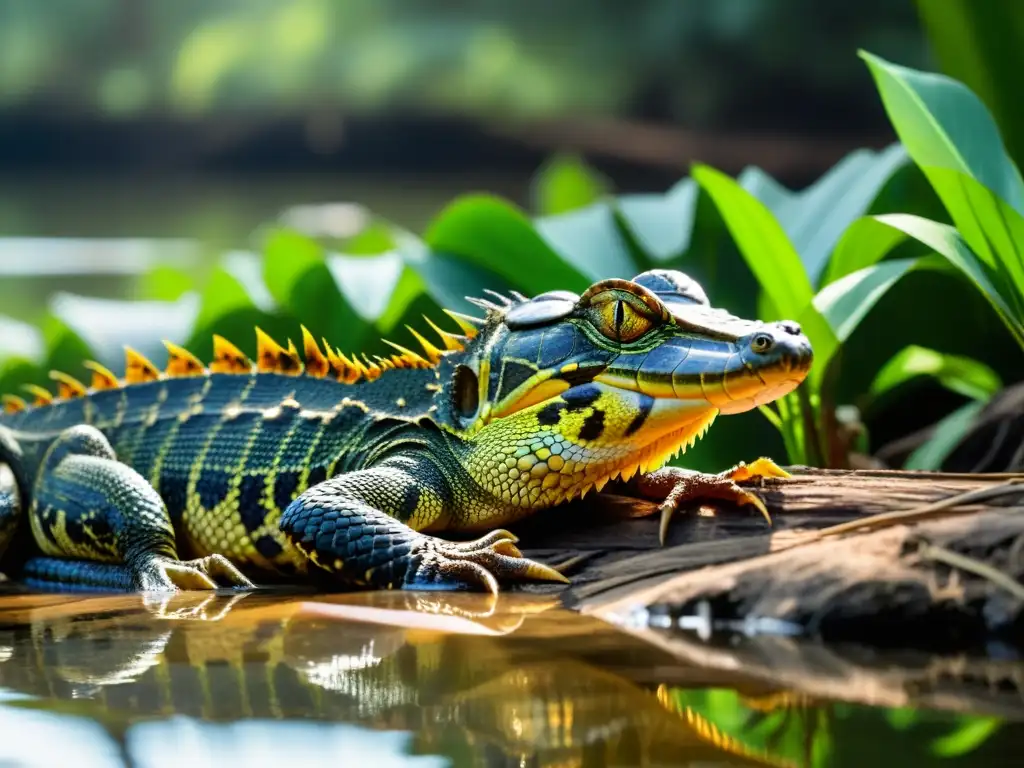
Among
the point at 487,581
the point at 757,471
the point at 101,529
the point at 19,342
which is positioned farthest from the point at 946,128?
the point at 19,342

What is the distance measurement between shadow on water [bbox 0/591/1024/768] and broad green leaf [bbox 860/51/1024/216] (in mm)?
1618

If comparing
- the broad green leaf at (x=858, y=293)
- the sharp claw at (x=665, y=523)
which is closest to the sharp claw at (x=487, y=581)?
the sharp claw at (x=665, y=523)

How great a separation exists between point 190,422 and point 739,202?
5.49ft

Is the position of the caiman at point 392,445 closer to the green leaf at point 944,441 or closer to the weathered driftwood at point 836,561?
the weathered driftwood at point 836,561

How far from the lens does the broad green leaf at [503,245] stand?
166 inches

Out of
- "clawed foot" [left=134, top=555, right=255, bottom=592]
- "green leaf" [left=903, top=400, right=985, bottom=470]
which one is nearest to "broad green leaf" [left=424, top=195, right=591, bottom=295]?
"green leaf" [left=903, top=400, right=985, bottom=470]

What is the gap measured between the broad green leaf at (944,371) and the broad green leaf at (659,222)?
2.66 ft

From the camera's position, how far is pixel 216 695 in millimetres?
1904

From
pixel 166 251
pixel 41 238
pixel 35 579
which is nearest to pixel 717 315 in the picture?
pixel 35 579

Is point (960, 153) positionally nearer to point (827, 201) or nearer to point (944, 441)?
point (944, 441)

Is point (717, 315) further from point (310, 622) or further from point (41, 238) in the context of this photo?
point (41, 238)

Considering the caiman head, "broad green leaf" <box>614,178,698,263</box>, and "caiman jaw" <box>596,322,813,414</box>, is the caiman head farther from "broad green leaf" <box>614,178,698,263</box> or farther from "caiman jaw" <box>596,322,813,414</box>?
"broad green leaf" <box>614,178,698,263</box>

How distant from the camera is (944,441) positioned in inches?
152

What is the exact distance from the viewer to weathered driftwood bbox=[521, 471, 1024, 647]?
2166 mm
